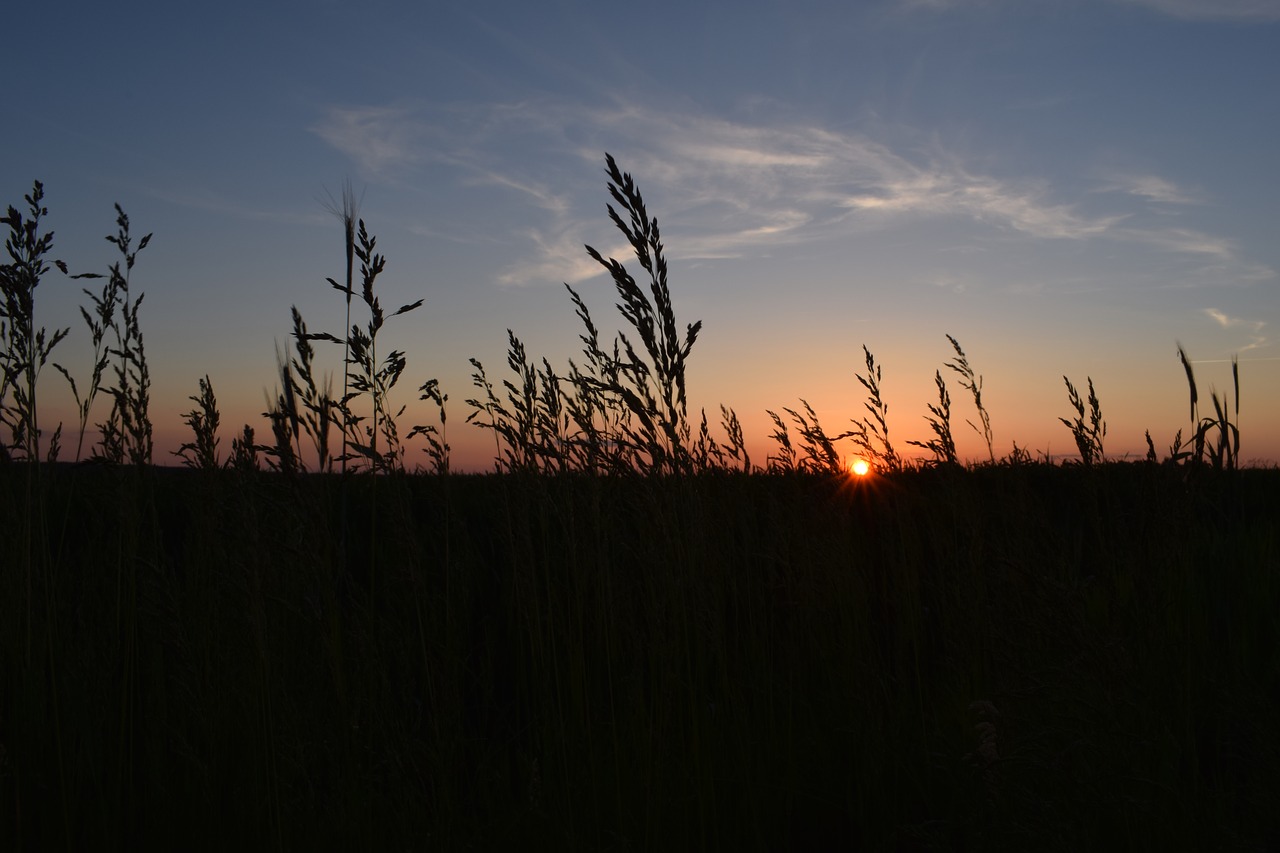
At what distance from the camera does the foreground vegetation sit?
175cm

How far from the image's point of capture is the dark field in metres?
1.73

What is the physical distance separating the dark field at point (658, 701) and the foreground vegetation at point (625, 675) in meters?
0.02

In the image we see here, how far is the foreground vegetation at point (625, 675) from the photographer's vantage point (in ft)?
5.74

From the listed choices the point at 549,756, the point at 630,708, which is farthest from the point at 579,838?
the point at 630,708

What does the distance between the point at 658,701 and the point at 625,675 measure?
0.41m

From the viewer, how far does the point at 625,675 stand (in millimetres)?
2682

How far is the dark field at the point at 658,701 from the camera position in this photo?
173cm

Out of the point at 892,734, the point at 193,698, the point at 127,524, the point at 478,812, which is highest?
the point at 127,524

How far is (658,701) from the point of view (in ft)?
7.52

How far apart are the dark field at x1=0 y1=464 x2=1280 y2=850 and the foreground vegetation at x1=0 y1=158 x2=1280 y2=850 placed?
Result: 0.05 feet

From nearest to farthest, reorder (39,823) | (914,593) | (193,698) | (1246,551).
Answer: (193,698) < (39,823) < (914,593) < (1246,551)

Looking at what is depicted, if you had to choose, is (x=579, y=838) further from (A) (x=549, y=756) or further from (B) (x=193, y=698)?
(B) (x=193, y=698)

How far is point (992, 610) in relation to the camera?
276 cm

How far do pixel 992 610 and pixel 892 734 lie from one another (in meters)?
0.58
